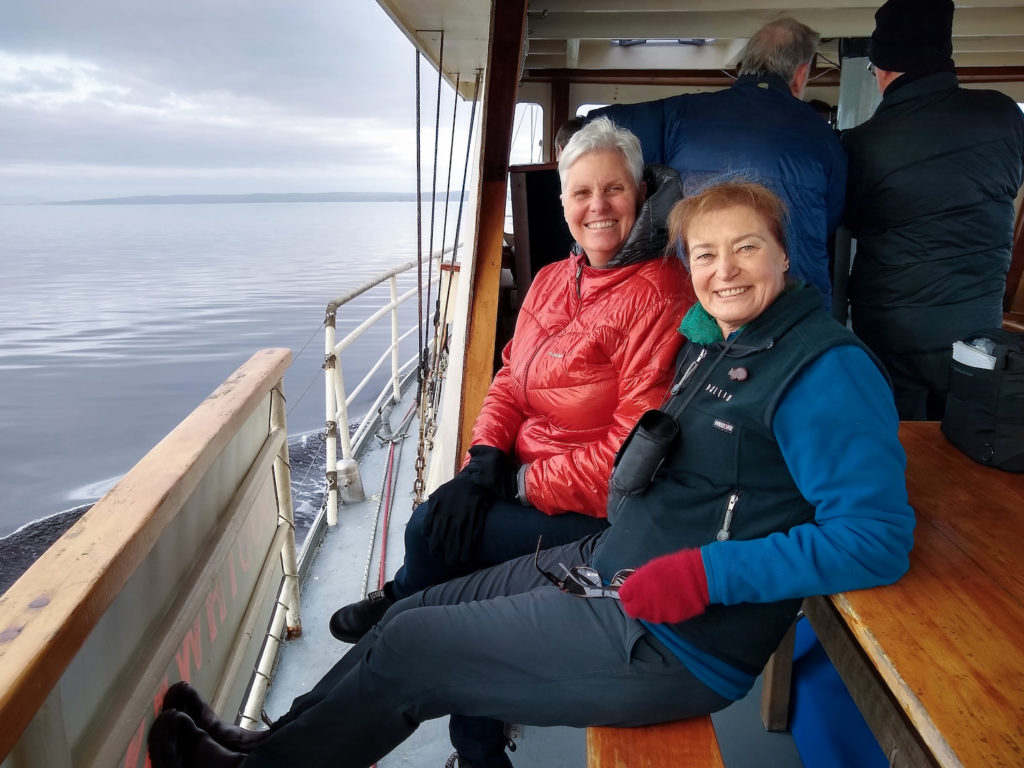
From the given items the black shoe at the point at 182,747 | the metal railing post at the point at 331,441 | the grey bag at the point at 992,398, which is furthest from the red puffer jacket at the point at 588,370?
the metal railing post at the point at 331,441

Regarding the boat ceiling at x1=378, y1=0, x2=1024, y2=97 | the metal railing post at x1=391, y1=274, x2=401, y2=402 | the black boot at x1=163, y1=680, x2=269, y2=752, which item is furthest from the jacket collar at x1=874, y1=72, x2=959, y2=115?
the metal railing post at x1=391, y1=274, x2=401, y2=402

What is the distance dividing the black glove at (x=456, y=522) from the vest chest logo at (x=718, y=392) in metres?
0.64

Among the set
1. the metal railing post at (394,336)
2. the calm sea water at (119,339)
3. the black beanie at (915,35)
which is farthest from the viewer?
the calm sea water at (119,339)

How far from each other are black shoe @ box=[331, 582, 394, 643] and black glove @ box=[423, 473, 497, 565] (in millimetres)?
265

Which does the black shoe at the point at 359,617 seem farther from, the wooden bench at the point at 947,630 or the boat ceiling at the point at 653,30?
the boat ceiling at the point at 653,30

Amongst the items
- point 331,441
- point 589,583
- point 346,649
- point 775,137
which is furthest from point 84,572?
point 331,441

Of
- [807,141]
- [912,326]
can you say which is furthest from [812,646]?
[807,141]

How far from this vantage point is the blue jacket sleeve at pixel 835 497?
0.84 m

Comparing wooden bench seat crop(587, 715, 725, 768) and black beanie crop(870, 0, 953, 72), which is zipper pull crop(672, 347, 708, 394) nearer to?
wooden bench seat crop(587, 715, 725, 768)

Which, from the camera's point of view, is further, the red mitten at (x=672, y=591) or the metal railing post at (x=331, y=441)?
the metal railing post at (x=331, y=441)

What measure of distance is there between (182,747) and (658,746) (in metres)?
0.79

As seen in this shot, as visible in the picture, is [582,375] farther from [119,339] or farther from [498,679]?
[119,339]

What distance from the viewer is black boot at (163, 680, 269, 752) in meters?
1.17

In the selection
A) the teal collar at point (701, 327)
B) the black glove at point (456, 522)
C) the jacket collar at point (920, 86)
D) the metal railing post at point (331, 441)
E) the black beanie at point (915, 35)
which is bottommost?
the metal railing post at point (331, 441)
